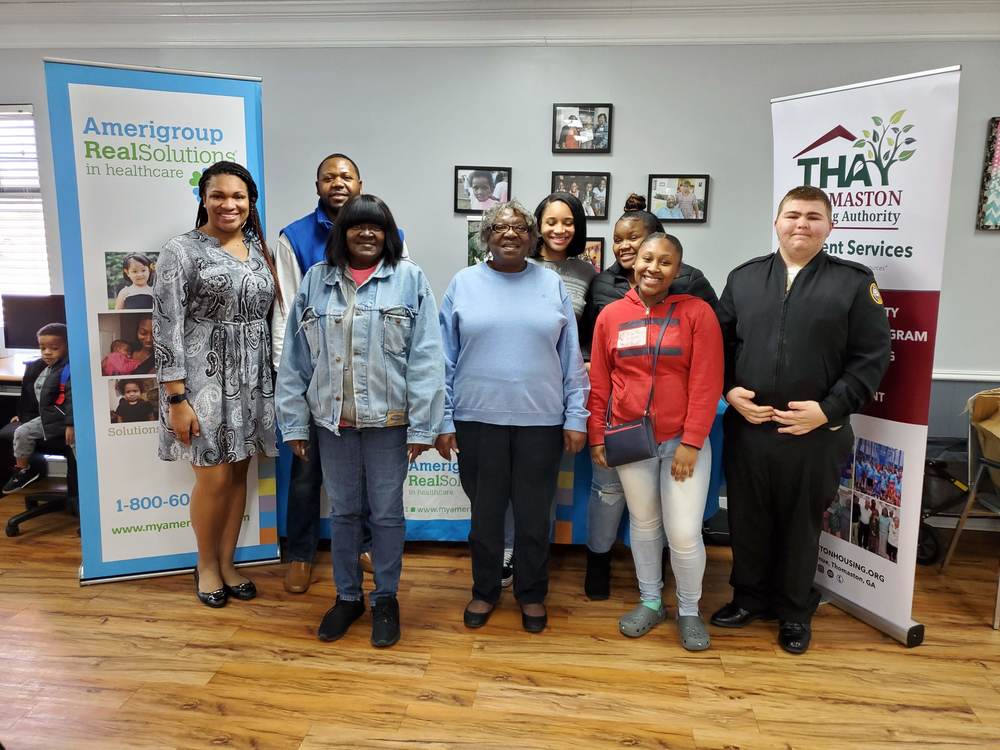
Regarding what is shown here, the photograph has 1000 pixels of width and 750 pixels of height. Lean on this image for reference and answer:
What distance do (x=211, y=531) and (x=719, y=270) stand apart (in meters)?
2.90

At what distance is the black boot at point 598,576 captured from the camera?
2.69m

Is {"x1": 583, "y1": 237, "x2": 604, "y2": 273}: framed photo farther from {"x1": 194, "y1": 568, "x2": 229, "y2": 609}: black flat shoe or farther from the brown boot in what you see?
{"x1": 194, "y1": 568, "x2": 229, "y2": 609}: black flat shoe

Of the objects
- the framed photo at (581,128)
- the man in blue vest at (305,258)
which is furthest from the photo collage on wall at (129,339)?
the framed photo at (581,128)

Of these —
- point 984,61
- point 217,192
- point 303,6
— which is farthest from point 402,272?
point 984,61

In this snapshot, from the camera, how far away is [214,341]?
240 centimetres

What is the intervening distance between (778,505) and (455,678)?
4.09 feet

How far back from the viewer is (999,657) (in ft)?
7.64

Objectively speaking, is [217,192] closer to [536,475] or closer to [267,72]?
[536,475]

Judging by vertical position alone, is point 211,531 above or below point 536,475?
below

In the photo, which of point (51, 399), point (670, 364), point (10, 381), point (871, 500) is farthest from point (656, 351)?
point (10, 381)

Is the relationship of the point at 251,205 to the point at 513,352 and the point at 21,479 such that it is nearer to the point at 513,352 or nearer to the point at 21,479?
the point at 513,352

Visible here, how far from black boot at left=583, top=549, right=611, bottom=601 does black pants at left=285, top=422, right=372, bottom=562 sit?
0.92m

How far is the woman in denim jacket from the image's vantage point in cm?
213

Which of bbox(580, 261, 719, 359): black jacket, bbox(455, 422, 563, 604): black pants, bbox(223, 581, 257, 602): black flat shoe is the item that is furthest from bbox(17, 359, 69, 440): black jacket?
bbox(580, 261, 719, 359): black jacket
